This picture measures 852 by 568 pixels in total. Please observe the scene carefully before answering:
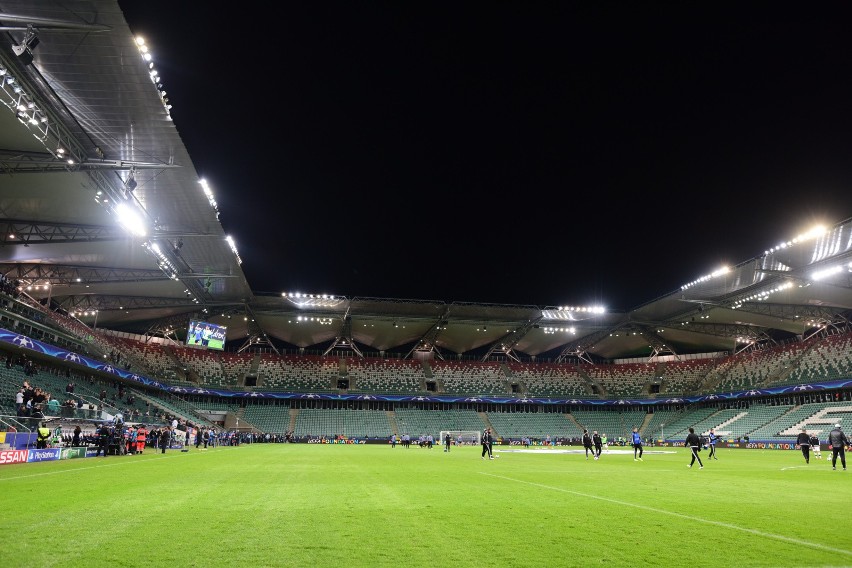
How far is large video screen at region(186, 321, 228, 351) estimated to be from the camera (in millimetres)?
51031

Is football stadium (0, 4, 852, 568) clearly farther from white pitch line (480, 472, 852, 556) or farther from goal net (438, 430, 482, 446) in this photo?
goal net (438, 430, 482, 446)

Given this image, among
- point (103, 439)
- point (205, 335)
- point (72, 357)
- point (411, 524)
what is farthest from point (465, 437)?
point (411, 524)

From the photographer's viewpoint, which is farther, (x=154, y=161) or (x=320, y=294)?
(x=320, y=294)

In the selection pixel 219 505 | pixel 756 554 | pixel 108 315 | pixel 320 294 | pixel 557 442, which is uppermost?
pixel 320 294

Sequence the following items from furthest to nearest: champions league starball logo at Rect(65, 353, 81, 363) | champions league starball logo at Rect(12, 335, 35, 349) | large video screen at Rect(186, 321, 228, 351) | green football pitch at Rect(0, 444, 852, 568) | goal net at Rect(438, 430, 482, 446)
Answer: goal net at Rect(438, 430, 482, 446), large video screen at Rect(186, 321, 228, 351), champions league starball logo at Rect(65, 353, 81, 363), champions league starball logo at Rect(12, 335, 35, 349), green football pitch at Rect(0, 444, 852, 568)

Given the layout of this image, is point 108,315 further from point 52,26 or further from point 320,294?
point 52,26

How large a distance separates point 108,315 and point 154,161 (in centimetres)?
3779

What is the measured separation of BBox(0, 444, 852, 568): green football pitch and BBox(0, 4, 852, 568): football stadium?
6cm

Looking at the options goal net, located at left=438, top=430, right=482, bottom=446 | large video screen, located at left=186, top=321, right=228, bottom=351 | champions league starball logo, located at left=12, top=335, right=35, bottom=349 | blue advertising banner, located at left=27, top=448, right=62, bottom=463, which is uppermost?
large video screen, located at left=186, top=321, right=228, bottom=351

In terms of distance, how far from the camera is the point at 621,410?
71750 millimetres

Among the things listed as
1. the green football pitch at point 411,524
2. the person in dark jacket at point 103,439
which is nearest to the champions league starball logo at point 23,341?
the person in dark jacket at point 103,439

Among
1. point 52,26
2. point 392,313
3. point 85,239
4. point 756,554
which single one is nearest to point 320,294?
point 392,313

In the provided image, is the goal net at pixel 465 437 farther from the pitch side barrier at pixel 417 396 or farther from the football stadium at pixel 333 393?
the pitch side barrier at pixel 417 396

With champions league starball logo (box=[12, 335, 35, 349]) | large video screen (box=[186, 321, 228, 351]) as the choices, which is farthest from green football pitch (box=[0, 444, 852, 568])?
large video screen (box=[186, 321, 228, 351])
